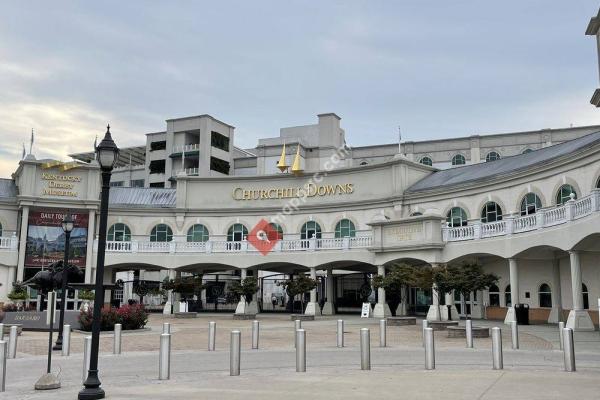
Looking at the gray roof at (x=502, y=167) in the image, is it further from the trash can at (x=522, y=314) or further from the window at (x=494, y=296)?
the trash can at (x=522, y=314)

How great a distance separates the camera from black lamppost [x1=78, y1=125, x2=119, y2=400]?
10.1 m

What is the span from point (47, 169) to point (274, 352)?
32.8 m

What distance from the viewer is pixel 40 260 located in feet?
141

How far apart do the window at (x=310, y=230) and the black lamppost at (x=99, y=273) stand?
33955mm

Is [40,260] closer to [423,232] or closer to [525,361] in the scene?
[423,232]

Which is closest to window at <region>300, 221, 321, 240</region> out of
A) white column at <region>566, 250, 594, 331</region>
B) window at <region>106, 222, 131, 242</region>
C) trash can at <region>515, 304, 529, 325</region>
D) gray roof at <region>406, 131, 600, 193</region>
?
gray roof at <region>406, 131, 600, 193</region>

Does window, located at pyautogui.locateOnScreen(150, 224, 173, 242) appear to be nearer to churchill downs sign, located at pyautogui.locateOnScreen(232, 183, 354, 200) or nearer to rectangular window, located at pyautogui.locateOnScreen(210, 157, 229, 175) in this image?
churchill downs sign, located at pyautogui.locateOnScreen(232, 183, 354, 200)

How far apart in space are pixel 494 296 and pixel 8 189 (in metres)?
36.4

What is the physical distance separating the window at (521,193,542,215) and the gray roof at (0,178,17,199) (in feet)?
118

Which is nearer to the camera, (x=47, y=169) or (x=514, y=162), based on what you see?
(x=514, y=162)

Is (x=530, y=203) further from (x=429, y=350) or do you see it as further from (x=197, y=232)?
(x=197, y=232)

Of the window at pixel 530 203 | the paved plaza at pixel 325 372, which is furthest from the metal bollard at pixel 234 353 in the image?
the window at pixel 530 203

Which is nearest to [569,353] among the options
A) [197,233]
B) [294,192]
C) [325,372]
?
[325,372]

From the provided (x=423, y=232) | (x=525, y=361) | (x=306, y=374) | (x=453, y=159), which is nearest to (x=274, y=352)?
(x=306, y=374)
